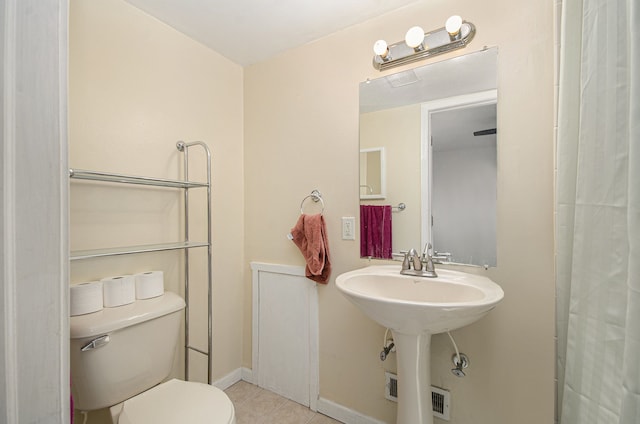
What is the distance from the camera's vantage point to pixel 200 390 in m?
1.25

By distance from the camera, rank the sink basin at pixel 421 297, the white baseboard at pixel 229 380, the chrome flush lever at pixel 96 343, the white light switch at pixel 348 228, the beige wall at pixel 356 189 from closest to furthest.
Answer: the sink basin at pixel 421 297
the chrome flush lever at pixel 96 343
the beige wall at pixel 356 189
the white light switch at pixel 348 228
the white baseboard at pixel 229 380

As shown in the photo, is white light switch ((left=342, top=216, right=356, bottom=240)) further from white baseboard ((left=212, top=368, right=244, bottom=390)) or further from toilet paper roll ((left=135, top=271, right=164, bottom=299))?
white baseboard ((left=212, top=368, right=244, bottom=390))

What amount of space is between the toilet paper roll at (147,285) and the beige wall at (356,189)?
699mm

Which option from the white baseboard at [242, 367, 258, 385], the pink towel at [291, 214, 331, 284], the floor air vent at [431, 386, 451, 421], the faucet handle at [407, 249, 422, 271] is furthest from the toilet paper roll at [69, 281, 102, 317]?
the floor air vent at [431, 386, 451, 421]

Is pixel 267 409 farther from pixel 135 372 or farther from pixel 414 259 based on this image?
pixel 414 259

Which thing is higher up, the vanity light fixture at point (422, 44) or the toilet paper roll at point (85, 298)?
the vanity light fixture at point (422, 44)

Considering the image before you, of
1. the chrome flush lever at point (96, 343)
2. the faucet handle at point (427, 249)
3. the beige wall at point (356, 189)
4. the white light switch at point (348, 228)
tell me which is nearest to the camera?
the chrome flush lever at point (96, 343)

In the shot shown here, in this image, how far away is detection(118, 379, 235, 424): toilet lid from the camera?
1074 mm

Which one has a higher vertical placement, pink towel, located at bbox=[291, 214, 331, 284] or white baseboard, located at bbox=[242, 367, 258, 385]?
pink towel, located at bbox=[291, 214, 331, 284]

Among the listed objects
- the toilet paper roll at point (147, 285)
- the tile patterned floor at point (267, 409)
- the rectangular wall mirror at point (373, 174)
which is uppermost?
the rectangular wall mirror at point (373, 174)

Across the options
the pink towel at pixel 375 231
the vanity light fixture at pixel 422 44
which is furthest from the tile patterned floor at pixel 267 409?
the vanity light fixture at pixel 422 44

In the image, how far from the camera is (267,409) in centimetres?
173

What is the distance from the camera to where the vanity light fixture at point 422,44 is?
1.32 meters

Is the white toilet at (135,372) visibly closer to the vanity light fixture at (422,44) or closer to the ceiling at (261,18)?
the ceiling at (261,18)
